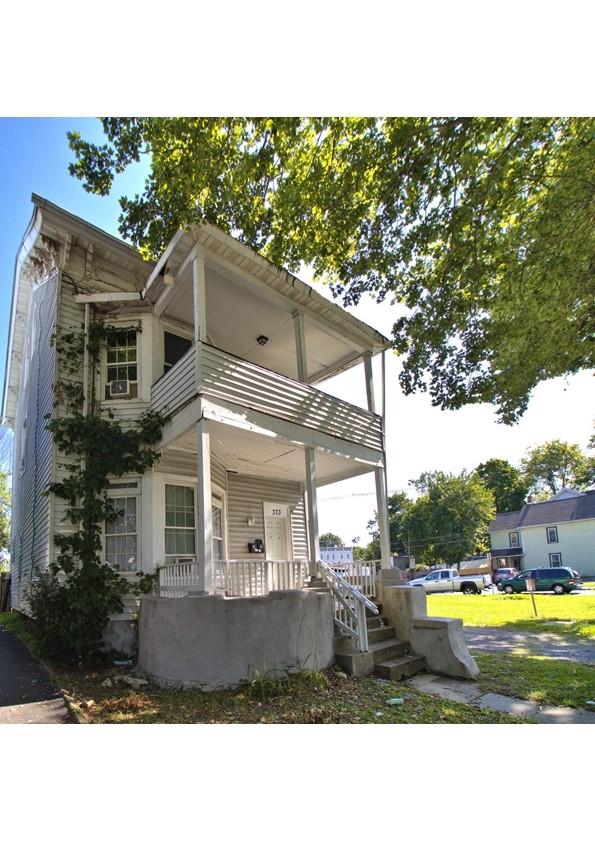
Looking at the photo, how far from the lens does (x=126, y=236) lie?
7449mm

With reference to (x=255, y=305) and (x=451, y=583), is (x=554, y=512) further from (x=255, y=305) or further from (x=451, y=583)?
(x=255, y=305)

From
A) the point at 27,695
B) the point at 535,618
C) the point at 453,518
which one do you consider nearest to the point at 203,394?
the point at 27,695

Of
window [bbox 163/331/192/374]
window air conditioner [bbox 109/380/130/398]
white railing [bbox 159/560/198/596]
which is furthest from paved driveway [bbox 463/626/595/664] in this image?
window air conditioner [bbox 109/380/130/398]

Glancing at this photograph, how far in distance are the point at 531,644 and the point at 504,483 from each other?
59013 millimetres

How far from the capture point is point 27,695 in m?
5.39

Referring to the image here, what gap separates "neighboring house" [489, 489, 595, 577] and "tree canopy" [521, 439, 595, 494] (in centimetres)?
1831

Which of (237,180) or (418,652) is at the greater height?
(237,180)

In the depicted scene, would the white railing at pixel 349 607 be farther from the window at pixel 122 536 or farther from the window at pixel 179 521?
the window at pixel 122 536

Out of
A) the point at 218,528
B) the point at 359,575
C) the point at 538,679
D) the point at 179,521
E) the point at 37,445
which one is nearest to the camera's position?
the point at 538,679

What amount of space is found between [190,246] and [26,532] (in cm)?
824

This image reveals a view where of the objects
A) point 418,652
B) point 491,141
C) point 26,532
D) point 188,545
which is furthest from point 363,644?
point 26,532

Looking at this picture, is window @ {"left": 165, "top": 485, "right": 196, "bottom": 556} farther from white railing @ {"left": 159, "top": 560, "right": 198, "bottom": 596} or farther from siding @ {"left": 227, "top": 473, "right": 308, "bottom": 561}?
siding @ {"left": 227, "top": 473, "right": 308, "bottom": 561}

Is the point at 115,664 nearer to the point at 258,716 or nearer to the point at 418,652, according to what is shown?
the point at 258,716

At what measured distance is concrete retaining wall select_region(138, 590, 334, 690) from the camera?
5.52 metres
